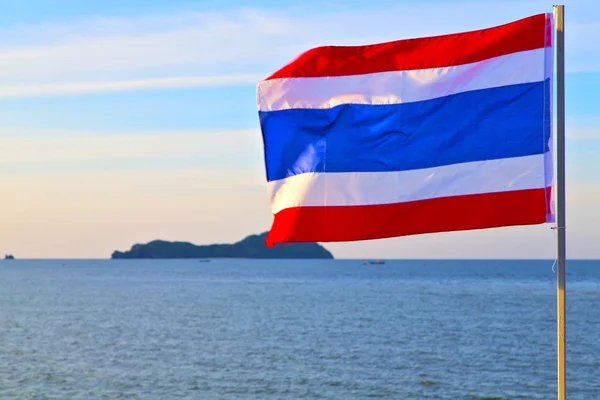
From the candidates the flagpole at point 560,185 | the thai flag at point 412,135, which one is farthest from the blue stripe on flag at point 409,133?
the flagpole at point 560,185

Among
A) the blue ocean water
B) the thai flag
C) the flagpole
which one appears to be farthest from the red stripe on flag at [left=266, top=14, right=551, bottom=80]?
the blue ocean water

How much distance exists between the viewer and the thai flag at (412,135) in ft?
34.5

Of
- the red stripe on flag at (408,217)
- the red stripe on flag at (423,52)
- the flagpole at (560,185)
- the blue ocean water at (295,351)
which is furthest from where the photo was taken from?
the blue ocean water at (295,351)

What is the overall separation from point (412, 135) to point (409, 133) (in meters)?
0.04

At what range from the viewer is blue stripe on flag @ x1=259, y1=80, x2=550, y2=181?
10562mm

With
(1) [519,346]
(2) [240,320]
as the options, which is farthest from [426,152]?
(2) [240,320]

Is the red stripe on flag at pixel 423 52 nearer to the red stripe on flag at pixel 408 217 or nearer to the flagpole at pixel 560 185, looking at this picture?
the flagpole at pixel 560 185

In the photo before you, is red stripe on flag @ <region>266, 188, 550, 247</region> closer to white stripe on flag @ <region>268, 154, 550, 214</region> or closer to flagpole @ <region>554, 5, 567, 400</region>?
white stripe on flag @ <region>268, 154, 550, 214</region>

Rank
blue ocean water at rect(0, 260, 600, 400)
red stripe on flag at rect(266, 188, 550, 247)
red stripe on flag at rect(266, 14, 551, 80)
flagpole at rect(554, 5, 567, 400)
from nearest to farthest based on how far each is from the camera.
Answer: flagpole at rect(554, 5, 567, 400) → red stripe on flag at rect(266, 188, 550, 247) → red stripe on flag at rect(266, 14, 551, 80) → blue ocean water at rect(0, 260, 600, 400)

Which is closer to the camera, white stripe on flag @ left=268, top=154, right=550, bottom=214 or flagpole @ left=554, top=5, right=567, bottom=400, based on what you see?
flagpole @ left=554, top=5, right=567, bottom=400

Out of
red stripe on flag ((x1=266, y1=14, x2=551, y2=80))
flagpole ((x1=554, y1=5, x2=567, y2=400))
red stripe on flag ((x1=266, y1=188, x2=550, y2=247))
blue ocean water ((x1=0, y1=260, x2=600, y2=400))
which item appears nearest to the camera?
flagpole ((x1=554, y1=5, x2=567, y2=400))

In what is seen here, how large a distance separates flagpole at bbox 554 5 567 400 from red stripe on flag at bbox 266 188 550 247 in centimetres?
57

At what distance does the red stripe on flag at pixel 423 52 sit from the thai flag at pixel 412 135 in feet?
0.04

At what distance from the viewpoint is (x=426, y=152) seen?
10867 millimetres
